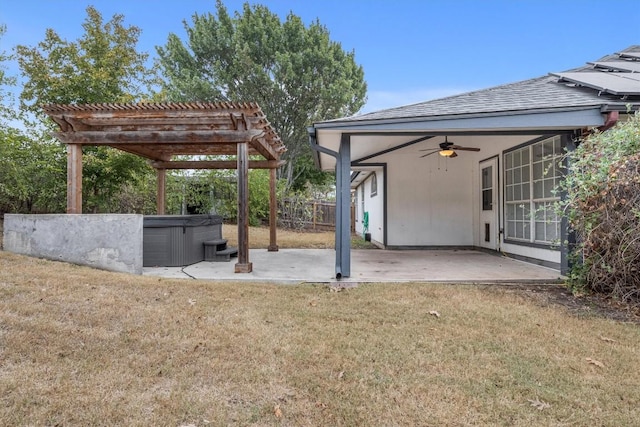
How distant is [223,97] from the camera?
1780 centimetres

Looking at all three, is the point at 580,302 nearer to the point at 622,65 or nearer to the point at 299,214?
the point at 622,65

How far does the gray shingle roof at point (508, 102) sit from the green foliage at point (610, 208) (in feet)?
2.96

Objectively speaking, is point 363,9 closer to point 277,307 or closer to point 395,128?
point 395,128

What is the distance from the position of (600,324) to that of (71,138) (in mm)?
7692

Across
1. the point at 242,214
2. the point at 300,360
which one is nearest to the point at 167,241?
the point at 242,214

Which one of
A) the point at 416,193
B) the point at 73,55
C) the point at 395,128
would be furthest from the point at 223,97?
the point at 395,128

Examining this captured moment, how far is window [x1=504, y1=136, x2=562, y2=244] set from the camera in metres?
6.12

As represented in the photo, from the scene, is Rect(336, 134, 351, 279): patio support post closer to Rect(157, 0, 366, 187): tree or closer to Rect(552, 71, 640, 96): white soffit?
Rect(552, 71, 640, 96): white soffit

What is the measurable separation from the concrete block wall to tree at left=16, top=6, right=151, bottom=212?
11.5 ft

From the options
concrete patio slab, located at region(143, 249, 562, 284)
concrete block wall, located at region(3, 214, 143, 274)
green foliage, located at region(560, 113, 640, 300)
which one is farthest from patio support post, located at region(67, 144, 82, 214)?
green foliage, located at region(560, 113, 640, 300)

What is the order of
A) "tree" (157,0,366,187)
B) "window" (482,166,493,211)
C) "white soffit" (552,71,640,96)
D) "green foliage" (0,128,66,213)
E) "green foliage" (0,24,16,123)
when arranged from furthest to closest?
1. "tree" (157,0,366,187)
2. "window" (482,166,493,211)
3. "green foliage" (0,24,16,123)
4. "green foliage" (0,128,66,213)
5. "white soffit" (552,71,640,96)

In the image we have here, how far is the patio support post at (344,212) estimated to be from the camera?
545cm

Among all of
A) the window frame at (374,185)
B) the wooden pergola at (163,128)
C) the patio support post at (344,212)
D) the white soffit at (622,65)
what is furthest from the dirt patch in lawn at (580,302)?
the window frame at (374,185)

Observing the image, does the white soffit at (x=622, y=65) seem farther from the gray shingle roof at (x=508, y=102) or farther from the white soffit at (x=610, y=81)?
the gray shingle roof at (x=508, y=102)
